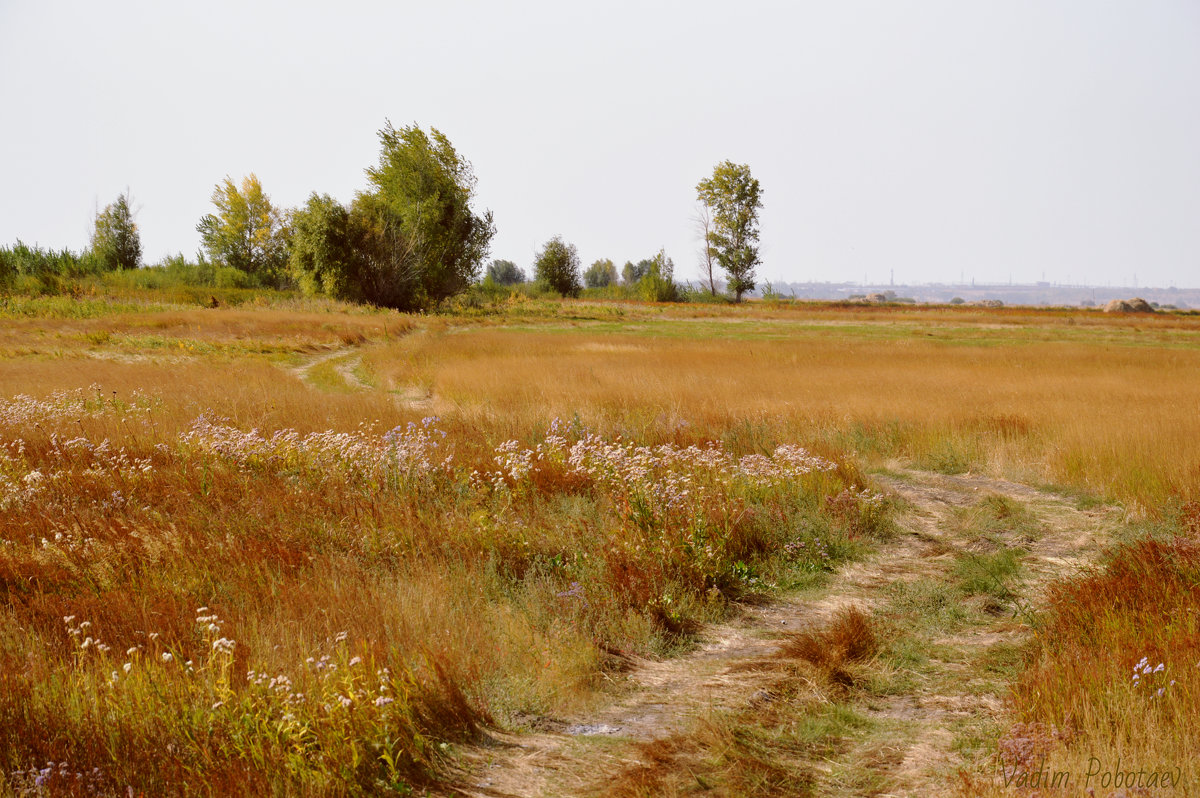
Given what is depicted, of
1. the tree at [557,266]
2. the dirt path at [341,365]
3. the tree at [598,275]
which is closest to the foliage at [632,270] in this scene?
the tree at [598,275]

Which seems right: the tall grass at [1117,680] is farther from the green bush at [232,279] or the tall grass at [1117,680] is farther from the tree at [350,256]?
the green bush at [232,279]

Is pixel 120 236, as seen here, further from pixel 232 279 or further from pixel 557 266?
pixel 557 266

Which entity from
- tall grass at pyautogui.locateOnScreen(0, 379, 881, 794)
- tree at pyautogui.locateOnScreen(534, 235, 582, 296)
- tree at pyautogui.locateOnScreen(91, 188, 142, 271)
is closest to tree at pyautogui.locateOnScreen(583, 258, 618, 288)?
tree at pyautogui.locateOnScreen(534, 235, 582, 296)

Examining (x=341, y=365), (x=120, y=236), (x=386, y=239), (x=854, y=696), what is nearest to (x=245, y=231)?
(x=120, y=236)

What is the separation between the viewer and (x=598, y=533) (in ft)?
24.3

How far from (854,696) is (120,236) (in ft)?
255

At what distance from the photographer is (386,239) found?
170 feet

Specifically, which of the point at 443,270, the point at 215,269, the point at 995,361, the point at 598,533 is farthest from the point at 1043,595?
the point at 215,269

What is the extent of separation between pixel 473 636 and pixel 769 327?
1729 inches

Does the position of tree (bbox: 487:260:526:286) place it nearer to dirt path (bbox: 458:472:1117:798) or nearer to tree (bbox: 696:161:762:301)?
tree (bbox: 696:161:762:301)

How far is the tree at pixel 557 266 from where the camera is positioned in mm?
88500

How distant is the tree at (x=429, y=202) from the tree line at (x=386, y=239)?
8cm

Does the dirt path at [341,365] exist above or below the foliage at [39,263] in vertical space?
below

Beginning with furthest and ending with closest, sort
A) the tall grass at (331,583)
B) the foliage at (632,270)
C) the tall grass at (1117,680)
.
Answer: the foliage at (632,270) < the tall grass at (331,583) < the tall grass at (1117,680)
